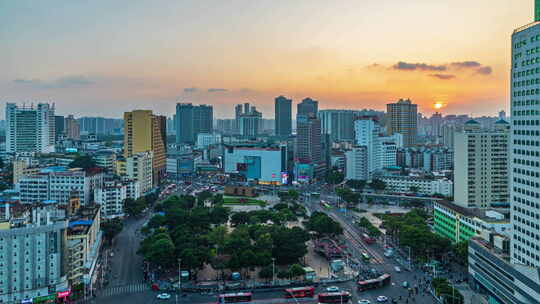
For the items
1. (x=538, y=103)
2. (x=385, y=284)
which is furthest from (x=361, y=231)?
(x=538, y=103)

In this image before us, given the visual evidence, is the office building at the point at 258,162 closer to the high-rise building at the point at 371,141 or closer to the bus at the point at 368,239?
the high-rise building at the point at 371,141

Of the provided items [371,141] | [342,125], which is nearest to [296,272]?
[371,141]

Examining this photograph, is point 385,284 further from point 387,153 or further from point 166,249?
point 387,153

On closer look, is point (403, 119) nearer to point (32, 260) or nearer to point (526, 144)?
point (526, 144)

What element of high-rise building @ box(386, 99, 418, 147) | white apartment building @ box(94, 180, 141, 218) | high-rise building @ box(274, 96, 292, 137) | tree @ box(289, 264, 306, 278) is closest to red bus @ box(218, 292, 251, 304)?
tree @ box(289, 264, 306, 278)

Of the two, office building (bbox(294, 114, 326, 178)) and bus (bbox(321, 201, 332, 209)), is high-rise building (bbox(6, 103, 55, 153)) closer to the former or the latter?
office building (bbox(294, 114, 326, 178))

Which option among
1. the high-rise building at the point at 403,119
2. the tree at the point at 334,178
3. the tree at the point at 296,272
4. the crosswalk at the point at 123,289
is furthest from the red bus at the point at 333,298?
the high-rise building at the point at 403,119
